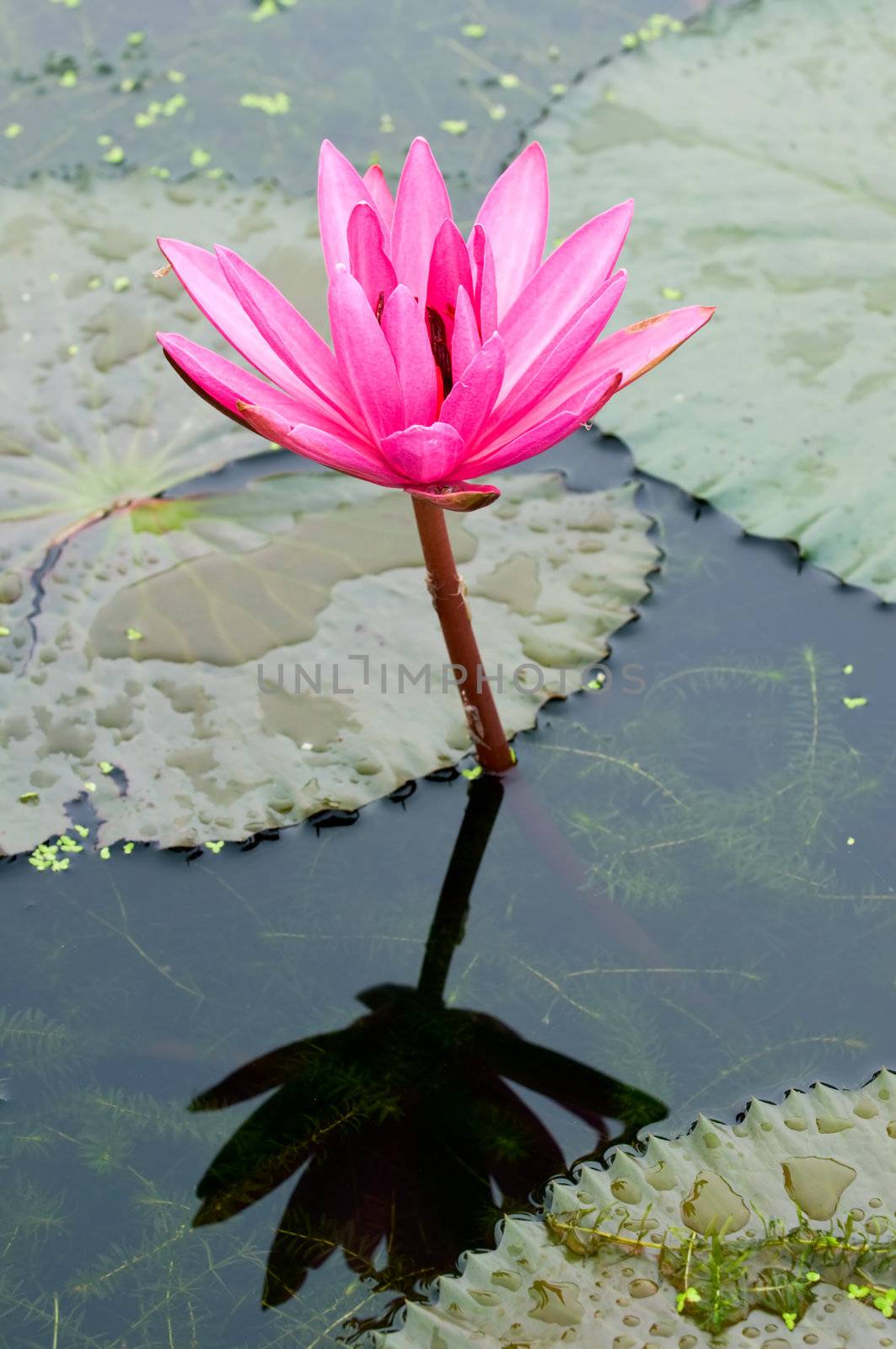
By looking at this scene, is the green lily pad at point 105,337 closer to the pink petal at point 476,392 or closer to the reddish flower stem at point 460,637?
the reddish flower stem at point 460,637

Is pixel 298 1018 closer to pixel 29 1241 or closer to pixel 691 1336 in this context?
pixel 29 1241

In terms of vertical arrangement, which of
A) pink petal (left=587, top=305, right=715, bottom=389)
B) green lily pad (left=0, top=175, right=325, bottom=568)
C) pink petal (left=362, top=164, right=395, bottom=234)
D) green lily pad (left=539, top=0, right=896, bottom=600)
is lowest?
green lily pad (left=0, top=175, right=325, bottom=568)

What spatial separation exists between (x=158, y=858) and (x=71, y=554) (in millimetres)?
647

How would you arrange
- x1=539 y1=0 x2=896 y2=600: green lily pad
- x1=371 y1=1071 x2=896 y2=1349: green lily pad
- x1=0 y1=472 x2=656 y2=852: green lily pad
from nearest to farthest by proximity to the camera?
x1=371 y1=1071 x2=896 y2=1349: green lily pad, x1=0 y1=472 x2=656 y2=852: green lily pad, x1=539 y1=0 x2=896 y2=600: green lily pad

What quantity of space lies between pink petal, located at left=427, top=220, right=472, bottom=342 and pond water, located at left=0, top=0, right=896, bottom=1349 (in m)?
0.94

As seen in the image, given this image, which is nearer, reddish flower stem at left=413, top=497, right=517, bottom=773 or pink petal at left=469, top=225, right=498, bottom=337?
pink petal at left=469, top=225, right=498, bottom=337

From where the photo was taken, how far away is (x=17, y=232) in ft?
9.37

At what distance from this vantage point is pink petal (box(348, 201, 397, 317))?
4.96ft

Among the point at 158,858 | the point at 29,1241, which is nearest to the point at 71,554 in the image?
the point at 158,858

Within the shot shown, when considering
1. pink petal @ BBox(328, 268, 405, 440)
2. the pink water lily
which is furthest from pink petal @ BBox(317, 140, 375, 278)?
pink petal @ BBox(328, 268, 405, 440)

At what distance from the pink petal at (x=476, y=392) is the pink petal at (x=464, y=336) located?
18 millimetres

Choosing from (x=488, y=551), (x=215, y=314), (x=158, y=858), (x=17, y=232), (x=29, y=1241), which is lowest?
(x=29, y=1241)

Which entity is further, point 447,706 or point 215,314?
point 447,706

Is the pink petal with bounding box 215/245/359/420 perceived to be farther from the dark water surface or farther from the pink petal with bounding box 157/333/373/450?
the dark water surface
